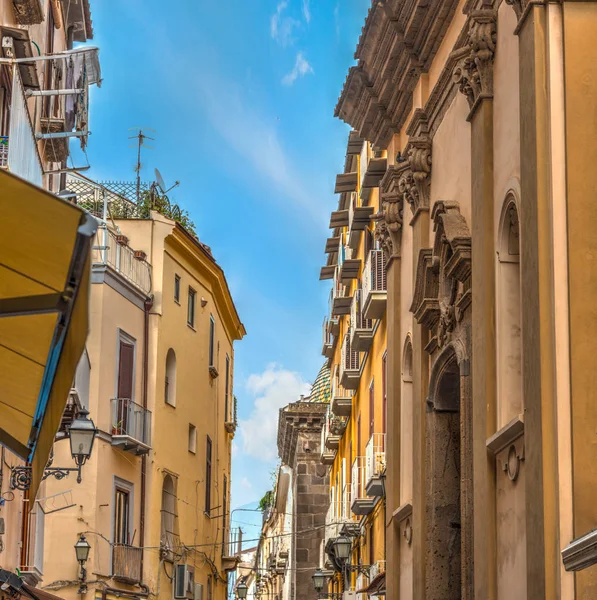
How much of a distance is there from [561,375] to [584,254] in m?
0.95

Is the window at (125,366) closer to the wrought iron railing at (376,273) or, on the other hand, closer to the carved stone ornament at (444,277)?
the wrought iron railing at (376,273)

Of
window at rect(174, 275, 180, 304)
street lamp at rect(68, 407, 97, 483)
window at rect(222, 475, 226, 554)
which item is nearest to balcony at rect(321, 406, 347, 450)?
window at rect(222, 475, 226, 554)

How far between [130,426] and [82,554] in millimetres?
4628

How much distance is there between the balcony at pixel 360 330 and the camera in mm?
24875

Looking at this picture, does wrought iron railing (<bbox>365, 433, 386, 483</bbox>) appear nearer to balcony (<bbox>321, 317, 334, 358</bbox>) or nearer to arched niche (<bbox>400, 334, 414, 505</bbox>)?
arched niche (<bbox>400, 334, 414, 505</bbox>)

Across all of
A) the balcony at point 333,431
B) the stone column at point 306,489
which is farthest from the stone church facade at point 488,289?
the stone column at point 306,489

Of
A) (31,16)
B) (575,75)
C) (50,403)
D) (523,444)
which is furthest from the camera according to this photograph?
(31,16)

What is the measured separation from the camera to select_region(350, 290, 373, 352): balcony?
979 inches

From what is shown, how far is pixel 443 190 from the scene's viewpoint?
15.9 metres

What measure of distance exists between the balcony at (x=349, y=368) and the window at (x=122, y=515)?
218 inches

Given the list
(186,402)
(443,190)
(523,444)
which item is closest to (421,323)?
(443,190)

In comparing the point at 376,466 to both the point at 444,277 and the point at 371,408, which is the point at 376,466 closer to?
the point at 371,408

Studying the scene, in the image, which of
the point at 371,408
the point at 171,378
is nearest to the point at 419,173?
the point at 371,408

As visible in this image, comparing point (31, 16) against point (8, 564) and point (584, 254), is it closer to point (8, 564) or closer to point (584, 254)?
point (8, 564)
